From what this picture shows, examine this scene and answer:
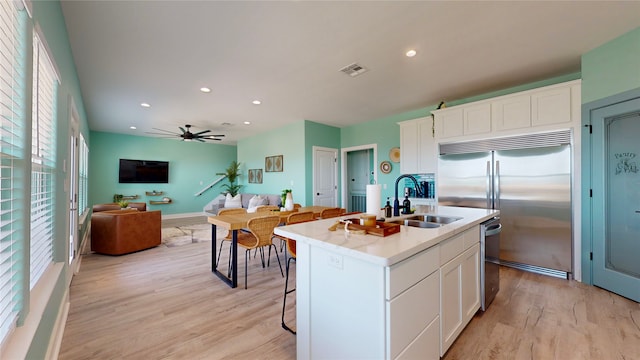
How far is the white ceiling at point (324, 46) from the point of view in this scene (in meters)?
2.06

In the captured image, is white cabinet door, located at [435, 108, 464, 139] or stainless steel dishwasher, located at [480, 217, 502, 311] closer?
stainless steel dishwasher, located at [480, 217, 502, 311]

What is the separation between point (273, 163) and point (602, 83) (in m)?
5.82

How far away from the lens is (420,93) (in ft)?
12.8

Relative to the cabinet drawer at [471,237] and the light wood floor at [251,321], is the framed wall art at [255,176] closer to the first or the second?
the light wood floor at [251,321]

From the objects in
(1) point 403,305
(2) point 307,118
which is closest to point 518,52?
(1) point 403,305

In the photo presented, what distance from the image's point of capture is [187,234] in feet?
18.0

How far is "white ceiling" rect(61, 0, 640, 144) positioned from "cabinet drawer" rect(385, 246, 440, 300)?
192 cm

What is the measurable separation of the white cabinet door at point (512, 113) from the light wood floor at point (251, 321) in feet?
6.31

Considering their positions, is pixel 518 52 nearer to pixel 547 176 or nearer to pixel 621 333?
pixel 547 176

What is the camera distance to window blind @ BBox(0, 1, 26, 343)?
1004 mm

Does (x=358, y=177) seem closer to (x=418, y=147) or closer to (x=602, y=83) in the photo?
(x=418, y=147)

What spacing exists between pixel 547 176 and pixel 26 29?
468cm

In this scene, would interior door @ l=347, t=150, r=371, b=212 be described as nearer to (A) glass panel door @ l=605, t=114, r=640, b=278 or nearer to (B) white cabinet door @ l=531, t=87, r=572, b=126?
(B) white cabinet door @ l=531, t=87, r=572, b=126

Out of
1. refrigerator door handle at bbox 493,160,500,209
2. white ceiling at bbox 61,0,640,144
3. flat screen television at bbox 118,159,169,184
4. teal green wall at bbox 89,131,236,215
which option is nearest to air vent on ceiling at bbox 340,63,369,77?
white ceiling at bbox 61,0,640,144
